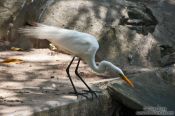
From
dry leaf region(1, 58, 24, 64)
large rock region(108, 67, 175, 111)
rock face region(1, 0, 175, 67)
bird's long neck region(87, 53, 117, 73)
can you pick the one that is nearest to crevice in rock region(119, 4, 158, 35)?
rock face region(1, 0, 175, 67)

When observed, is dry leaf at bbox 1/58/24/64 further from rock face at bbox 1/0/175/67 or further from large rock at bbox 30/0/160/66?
large rock at bbox 30/0/160/66

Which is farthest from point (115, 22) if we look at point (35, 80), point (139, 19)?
point (35, 80)

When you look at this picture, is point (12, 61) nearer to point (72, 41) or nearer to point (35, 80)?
point (35, 80)

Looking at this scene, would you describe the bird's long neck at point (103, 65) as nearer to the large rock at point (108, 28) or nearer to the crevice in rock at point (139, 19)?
the large rock at point (108, 28)

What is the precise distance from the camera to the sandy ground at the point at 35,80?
5.68m

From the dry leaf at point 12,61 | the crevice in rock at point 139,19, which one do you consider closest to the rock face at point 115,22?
the crevice in rock at point 139,19

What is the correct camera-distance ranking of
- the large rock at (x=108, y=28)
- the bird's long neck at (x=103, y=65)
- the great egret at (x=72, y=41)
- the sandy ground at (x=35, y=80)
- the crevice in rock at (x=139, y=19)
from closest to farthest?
the sandy ground at (x=35, y=80)
the great egret at (x=72, y=41)
the bird's long neck at (x=103, y=65)
the large rock at (x=108, y=28)
the crevice in rock at (x=139, y=19)

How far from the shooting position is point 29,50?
30.6ft

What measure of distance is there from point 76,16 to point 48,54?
99 cm

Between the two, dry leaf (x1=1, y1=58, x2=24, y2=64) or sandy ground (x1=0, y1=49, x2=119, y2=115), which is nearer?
sandy ground (x1=0, y1=49, x2=119, y2=115)

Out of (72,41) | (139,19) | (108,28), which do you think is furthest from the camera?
(139,19)

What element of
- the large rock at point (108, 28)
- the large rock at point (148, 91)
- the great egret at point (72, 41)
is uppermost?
the great egret at point (72, 41)

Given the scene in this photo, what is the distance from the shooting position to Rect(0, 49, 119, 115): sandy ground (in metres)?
→ 5.68

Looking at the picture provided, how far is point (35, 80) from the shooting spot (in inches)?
278
